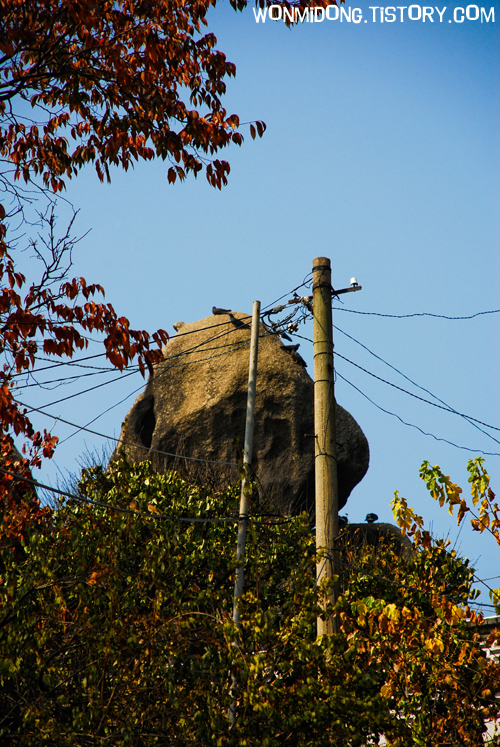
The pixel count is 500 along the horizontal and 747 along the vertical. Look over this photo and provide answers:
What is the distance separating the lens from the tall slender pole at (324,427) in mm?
8008

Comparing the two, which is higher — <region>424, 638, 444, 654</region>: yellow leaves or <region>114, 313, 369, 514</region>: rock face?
<region>114, 313, 369, 514</region>: rock face

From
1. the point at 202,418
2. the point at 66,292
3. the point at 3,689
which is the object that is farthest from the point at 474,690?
the point at 202,418

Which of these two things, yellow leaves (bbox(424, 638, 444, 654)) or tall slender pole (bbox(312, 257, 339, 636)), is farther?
tall slender pole (bbox(312, 257, 339, 636))

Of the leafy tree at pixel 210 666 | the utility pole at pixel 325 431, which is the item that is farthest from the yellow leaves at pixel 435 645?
the utility pole at pixel 325 431

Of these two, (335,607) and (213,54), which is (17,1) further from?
(335,607)

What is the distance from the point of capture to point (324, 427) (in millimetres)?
8555

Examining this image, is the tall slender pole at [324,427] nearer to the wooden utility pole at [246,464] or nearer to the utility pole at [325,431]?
the utility pole at [325,431]

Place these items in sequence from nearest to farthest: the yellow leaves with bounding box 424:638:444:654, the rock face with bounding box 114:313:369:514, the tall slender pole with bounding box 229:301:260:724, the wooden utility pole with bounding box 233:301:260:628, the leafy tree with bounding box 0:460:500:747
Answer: the leafy tree with bounding box 0:460:500:747
the yellow leaves with bounding box 424:638:444:654
the tall slender pole with bounding box 229:301:260:724
the wooden utility pole with bounding box 233:301:260:628
the rock face with bounding box 114:313:369:514

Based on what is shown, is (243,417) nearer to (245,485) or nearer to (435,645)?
(245,485)

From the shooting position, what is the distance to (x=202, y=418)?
20.6 metres

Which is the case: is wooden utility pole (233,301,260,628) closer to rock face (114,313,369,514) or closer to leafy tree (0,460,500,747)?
leafy tree (0,460,500,747)

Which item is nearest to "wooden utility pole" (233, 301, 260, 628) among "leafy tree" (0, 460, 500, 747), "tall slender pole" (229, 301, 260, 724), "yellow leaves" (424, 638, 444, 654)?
"tall slender pole" (229, 301, 260, 724)

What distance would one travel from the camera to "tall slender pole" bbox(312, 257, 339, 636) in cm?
801

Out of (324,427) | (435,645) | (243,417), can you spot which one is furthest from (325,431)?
(243,417)
